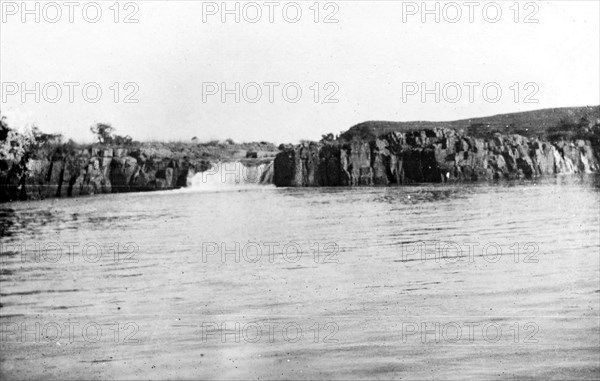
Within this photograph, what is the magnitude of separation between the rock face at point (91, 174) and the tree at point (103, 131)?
2.39 m

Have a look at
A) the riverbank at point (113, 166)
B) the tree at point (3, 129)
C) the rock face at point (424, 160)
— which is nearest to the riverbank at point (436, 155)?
the rock face at point (424, 160)

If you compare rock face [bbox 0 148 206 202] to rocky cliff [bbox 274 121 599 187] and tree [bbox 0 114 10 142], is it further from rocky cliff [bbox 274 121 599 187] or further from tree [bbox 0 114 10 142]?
rocky cliff [bbox 274 121 599 187]

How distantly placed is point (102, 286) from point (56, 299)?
3.85 ft

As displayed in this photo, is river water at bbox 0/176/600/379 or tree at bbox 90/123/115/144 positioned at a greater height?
tree at bbox 90/123/115/144

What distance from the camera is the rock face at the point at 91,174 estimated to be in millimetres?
30016

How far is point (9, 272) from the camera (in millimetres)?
15445

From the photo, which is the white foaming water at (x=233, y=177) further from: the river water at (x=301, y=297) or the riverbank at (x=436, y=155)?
the river water at (x=301, y=297)

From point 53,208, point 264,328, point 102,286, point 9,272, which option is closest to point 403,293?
point 264,328

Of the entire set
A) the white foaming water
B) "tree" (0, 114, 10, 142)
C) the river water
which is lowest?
the river water

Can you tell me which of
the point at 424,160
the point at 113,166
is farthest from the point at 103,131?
the point at 424,160

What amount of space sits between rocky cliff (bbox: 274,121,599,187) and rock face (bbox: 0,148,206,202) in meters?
6.78

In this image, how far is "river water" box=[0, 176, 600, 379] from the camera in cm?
881

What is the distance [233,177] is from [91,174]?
33.0 feet

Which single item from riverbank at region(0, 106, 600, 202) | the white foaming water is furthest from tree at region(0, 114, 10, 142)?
the white foaming water
